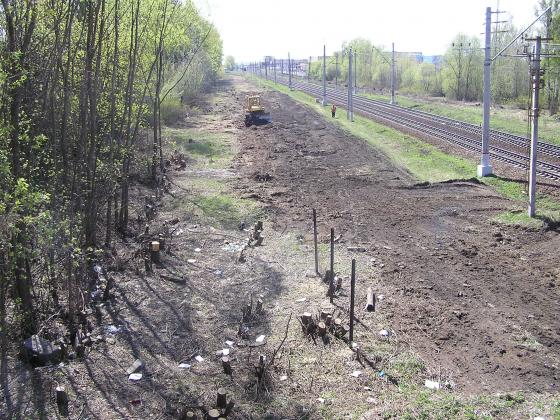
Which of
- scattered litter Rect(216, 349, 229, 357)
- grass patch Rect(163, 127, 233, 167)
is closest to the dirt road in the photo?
grass patch Rect(163, 127, 233, 167)

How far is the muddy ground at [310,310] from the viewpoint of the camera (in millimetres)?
8180

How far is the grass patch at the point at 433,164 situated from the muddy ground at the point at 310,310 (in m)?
0.77

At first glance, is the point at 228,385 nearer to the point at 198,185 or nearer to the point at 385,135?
the point at 198,185

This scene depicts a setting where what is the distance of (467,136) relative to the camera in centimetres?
3306

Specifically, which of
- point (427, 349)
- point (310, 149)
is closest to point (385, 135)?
point (310, 149)

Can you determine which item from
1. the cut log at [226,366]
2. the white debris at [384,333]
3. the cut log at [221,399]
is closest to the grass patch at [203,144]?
the white debris at [384,333]

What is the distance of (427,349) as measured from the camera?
32.2 feet

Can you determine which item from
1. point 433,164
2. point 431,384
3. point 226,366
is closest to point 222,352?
point 226,366

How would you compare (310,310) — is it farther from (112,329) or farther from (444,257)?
(444,257)

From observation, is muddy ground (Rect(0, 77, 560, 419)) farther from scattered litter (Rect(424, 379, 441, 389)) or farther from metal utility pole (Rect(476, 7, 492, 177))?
metal utility pole (Rect(476, 7, 492, 177))

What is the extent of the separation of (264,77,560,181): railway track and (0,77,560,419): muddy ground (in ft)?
15.3

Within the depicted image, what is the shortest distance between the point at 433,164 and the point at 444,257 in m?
12.0

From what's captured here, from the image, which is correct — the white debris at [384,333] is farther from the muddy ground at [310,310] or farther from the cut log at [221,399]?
the cut log at [221,399]

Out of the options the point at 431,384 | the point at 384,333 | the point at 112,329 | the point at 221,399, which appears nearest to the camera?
the point at 221,399
